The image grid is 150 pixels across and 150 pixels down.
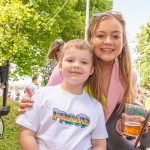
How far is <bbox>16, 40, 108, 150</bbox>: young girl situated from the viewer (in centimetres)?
238

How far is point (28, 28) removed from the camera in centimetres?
2028

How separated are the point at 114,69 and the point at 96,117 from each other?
1.89 ft

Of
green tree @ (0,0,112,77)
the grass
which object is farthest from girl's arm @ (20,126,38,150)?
green tree @ (0,0,112,77)

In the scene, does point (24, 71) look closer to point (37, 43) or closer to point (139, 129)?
point (37, 43)

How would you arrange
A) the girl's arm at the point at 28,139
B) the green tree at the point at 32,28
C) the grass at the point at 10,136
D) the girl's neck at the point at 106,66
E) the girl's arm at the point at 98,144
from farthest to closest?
1. the green tree at the point at 32,28
2. the grass at the point at 10,136
3. the girl's neck at the point at 106,66
4. the girl's arm at the point at 98,144
5. the girl's arm at the point at 28,139

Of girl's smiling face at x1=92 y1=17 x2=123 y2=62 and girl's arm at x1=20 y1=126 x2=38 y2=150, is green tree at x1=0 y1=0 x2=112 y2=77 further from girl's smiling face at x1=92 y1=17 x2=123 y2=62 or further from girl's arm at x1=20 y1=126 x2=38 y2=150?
girl's arm at x1=20 y1=126 x2=38 y2=150

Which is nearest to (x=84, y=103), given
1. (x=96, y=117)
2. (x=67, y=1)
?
(x=96, y=117)

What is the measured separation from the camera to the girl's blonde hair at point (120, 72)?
2.85 meters

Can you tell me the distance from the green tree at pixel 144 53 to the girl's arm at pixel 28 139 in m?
43.3

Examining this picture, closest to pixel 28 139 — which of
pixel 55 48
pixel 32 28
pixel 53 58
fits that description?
pixel 55 48

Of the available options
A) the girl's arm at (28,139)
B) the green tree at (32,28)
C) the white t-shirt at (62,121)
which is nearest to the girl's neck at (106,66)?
the white t-shirt at (62,121)

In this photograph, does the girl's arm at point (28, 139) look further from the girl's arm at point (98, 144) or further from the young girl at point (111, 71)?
the young girl at point (111, 71)

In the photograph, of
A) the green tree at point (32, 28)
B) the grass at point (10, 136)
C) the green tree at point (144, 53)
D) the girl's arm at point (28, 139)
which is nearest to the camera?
the girl's arm at point (28, 139)

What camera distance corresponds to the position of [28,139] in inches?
93.9
